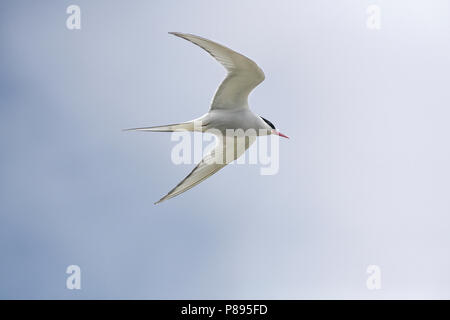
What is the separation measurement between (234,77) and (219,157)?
3.07 ft

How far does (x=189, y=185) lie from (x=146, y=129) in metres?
1.11

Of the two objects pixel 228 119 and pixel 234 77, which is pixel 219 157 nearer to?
pixel 228 119

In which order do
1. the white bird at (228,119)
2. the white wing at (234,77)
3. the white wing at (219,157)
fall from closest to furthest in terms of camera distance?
1. the white wing at (234,77)
2. the white bird at (228,119)
3. the white wing at (219,157)

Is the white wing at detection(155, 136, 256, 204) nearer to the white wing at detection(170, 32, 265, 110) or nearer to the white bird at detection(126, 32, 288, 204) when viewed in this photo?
the white bird at detection(126, 32, 288, 204)

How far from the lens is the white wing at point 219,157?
227 inches

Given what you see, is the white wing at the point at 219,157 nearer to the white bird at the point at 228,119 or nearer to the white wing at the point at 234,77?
the white bird at the point at 228,119

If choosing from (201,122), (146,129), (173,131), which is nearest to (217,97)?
(201,122)

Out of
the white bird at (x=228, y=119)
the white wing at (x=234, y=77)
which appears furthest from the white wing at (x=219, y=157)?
the white wing at (x=234, y=77)

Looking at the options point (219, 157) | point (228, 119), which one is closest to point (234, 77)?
point (228, 119)

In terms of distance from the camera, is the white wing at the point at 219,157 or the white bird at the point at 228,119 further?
the white wing at the point at 219,157

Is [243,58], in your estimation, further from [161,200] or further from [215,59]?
[161,200]

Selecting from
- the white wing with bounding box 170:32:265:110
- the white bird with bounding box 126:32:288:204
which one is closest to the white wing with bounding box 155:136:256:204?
the white bird with bounding box 126:32:288:204

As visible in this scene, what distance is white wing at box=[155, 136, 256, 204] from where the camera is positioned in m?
5.77

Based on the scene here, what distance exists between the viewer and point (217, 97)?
569 cm
